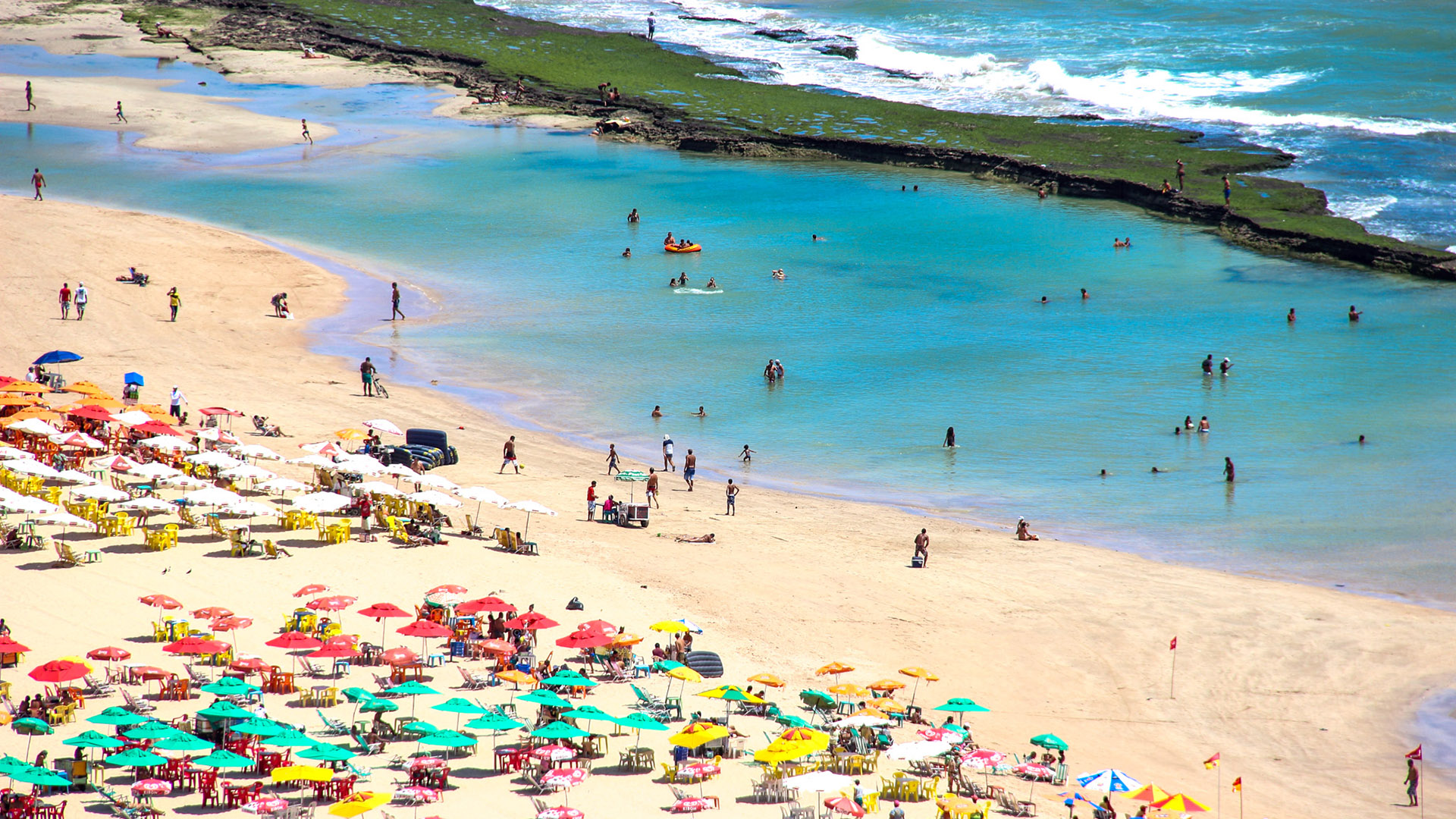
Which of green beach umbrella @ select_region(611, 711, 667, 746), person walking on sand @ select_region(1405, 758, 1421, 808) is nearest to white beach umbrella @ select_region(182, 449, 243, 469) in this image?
green beach umbrella @ select_region(611, 711, 667, 746)

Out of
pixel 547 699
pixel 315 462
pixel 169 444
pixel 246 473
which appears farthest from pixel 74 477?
pixel 547 699

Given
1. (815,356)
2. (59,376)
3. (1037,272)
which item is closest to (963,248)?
(1037,272)

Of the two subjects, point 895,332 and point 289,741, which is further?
point 895,332

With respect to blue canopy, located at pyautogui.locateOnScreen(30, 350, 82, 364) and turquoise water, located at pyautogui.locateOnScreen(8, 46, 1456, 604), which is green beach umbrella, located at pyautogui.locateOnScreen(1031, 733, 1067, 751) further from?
blue canopy, located at pyautogui.locateOnScreen(30, 350, 82, 364)

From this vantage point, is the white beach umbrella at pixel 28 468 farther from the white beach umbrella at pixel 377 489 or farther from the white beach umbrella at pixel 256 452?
the white beach umbrella at pixel 377 489

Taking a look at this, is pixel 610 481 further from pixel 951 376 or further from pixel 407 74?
pixel 407 74

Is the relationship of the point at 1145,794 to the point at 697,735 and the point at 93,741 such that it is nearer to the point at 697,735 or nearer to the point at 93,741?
the point at 697,735
